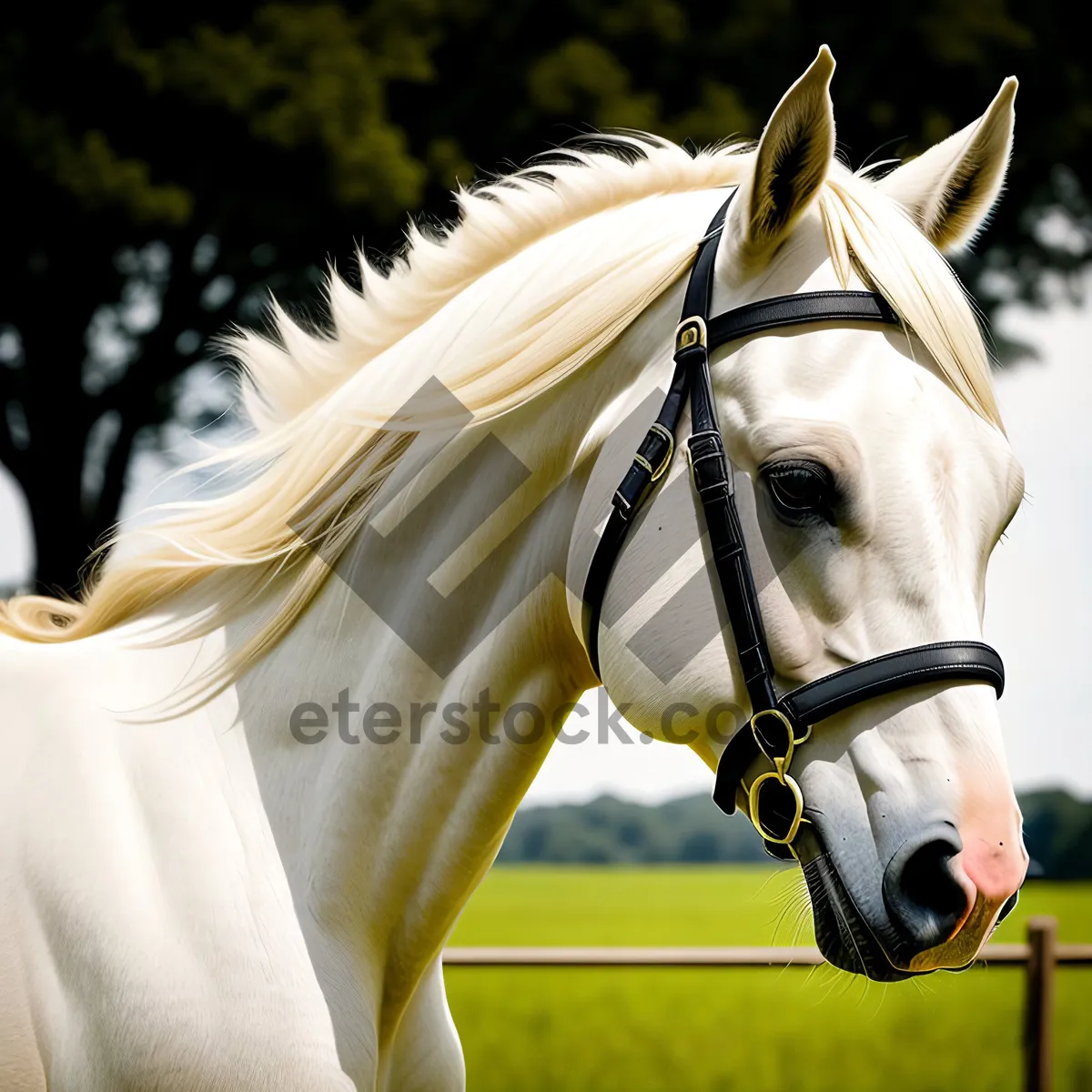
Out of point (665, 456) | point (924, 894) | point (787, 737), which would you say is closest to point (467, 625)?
point (665, 456)

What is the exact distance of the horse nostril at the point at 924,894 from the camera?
145cm

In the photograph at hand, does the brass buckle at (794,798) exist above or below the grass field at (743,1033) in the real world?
above

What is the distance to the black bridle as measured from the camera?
59.9 inches

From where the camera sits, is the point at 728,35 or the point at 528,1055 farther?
the point at 728,35

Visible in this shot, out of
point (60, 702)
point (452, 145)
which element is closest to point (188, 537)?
point (60, 702)

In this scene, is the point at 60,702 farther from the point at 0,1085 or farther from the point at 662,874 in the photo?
the point at 662,874

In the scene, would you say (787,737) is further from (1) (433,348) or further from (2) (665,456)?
(1) (433,348)

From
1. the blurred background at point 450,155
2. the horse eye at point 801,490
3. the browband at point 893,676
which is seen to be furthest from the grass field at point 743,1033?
the horse eye at point 801,490

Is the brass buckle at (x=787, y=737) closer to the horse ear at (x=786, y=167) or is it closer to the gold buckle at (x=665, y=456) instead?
the gold buckle at (x=665, y=456)

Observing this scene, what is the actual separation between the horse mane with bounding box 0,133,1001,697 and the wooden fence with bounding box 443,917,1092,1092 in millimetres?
2474

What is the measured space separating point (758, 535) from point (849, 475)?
0.55 ft

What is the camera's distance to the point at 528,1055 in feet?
18.3

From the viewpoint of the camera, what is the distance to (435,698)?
1.91 m

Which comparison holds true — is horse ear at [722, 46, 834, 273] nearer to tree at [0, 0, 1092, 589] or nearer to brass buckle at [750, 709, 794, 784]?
brass buckle at [750, 709, 794, 784]
